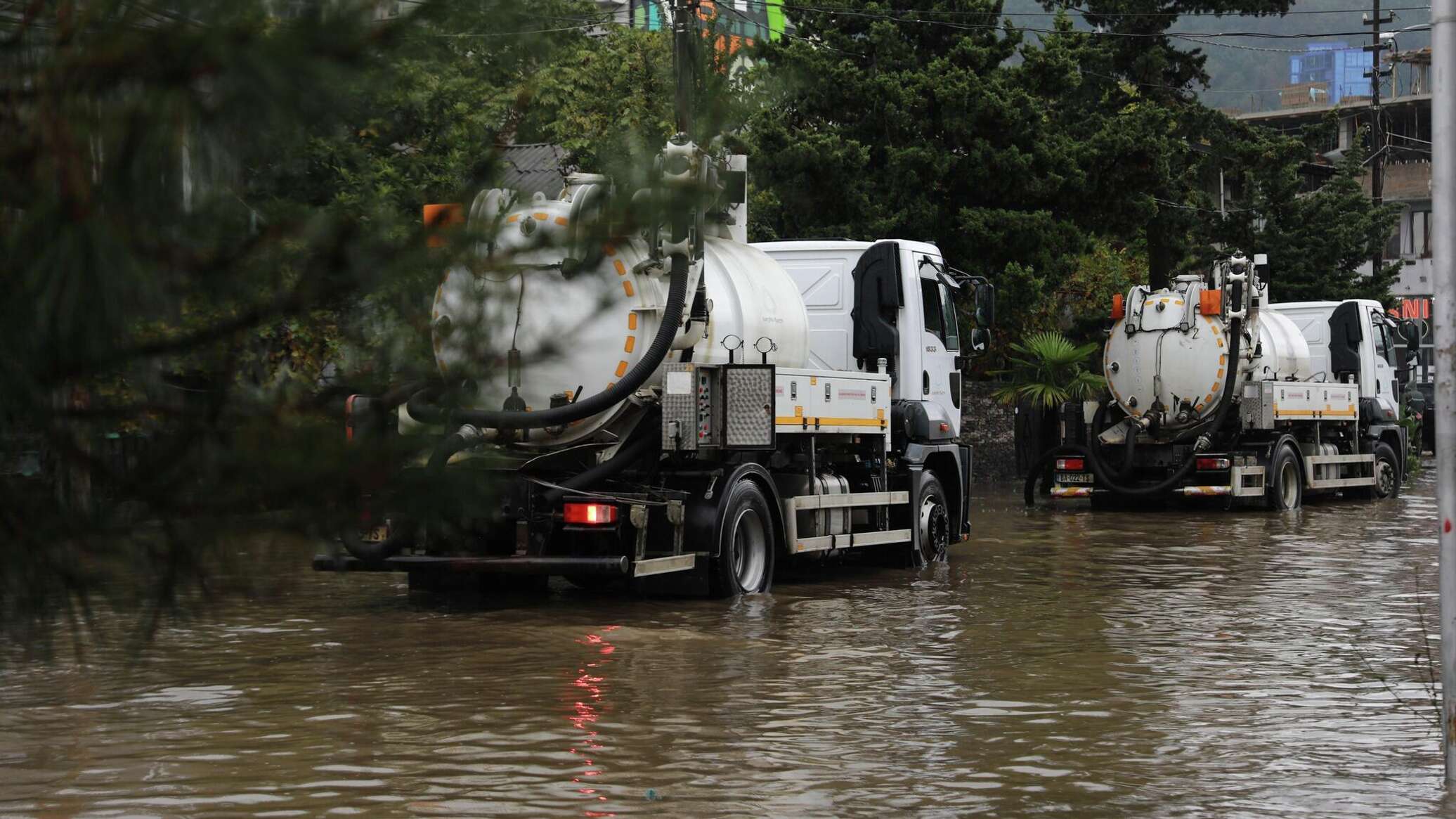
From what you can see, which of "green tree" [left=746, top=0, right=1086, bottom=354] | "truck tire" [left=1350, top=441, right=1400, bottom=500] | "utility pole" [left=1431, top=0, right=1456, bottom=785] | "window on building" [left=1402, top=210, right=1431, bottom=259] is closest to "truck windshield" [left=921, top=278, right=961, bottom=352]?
"utility pole" [left=1431, top=0, right=1456, bottom=785]

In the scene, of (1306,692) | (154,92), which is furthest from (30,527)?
(1306,692)

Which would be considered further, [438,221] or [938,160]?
[938,160]

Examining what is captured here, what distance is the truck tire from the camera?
31.4 meters

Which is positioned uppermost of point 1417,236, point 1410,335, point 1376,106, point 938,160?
point 1376,106

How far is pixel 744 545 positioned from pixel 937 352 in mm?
4053

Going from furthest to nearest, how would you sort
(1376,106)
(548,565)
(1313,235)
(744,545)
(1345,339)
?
(1376,106) < (1313,235) < (1345,339) < (744,545) < (548,565)

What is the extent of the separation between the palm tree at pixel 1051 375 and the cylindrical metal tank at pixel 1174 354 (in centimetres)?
596

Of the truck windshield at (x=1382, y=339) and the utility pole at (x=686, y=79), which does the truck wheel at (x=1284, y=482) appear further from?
the utility pole at (x=686, y=79)

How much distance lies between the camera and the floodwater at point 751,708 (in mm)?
7332

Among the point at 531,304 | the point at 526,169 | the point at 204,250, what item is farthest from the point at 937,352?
the point at 204,250

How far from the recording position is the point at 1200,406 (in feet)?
85.4

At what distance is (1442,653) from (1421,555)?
1254 centimetres

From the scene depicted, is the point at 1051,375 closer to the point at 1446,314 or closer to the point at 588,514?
the point at 588,514

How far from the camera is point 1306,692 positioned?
33.0 ft
